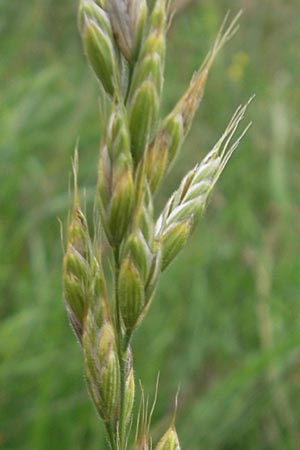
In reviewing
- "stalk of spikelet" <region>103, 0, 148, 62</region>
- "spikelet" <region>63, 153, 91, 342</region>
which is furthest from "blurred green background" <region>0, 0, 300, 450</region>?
"stalk of spikelet" <region>103, 0, 148, 62</region>

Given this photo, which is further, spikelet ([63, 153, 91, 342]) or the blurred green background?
the blurred green background

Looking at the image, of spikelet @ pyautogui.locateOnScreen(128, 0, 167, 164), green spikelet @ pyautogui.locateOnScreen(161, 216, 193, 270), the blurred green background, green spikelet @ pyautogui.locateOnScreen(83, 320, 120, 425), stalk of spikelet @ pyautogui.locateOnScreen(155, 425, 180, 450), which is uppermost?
the blurred green background

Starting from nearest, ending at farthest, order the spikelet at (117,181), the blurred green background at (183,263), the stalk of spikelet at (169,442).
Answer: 1. the spikelet at (117,181)
2. the stalk of spikelet at (169,442)
3. the blurred green background at (183,263)

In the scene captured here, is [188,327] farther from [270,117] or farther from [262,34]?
[262,34]

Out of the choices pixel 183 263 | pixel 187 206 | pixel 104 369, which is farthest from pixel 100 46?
pixel 183 263

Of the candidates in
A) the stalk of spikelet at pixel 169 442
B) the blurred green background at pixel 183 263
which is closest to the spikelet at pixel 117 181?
the stalk of spikelet at pixel 169 442

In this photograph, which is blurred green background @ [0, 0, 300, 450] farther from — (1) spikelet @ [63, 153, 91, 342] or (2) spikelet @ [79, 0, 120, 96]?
(2) spikelet @ [79, 0, 120, 96]

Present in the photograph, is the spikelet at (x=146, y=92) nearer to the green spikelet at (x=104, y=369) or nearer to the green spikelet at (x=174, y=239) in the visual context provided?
the green spikelet at (x=174, y=239)
